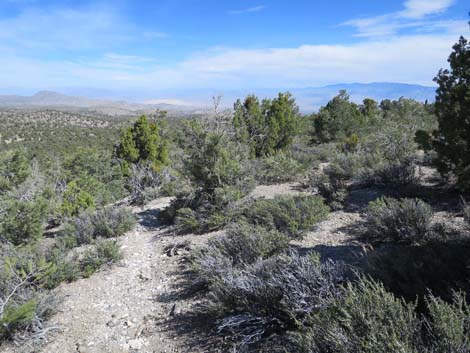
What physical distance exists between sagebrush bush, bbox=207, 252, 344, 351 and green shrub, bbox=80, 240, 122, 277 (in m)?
2.88

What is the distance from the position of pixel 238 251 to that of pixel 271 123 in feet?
41.3

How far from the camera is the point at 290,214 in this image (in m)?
6.64

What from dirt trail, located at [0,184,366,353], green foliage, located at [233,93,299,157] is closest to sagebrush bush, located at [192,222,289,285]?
dirt trail, located at [0,184,366,353]

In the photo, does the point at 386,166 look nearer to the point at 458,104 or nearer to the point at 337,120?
the point at 458,104

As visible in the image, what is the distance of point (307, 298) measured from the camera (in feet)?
12.0

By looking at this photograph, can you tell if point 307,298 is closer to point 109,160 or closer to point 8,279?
point 8,279

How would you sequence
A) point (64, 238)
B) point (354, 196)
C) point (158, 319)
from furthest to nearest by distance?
point (354, 196) → point (64, 238) → point (158, 319)

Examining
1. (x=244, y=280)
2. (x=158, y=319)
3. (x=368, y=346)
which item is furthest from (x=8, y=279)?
(x=368, y=346)

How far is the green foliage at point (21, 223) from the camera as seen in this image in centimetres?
777

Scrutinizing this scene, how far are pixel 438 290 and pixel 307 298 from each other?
1.26 metres

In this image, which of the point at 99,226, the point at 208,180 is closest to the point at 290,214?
the point at 208,180

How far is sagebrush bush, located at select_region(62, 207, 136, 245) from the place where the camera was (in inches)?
307

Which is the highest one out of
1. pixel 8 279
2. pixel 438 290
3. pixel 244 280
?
pixel 438 290

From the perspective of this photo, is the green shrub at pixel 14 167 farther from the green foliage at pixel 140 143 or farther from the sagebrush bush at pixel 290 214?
the sagebrush bush at pixel 290 214
